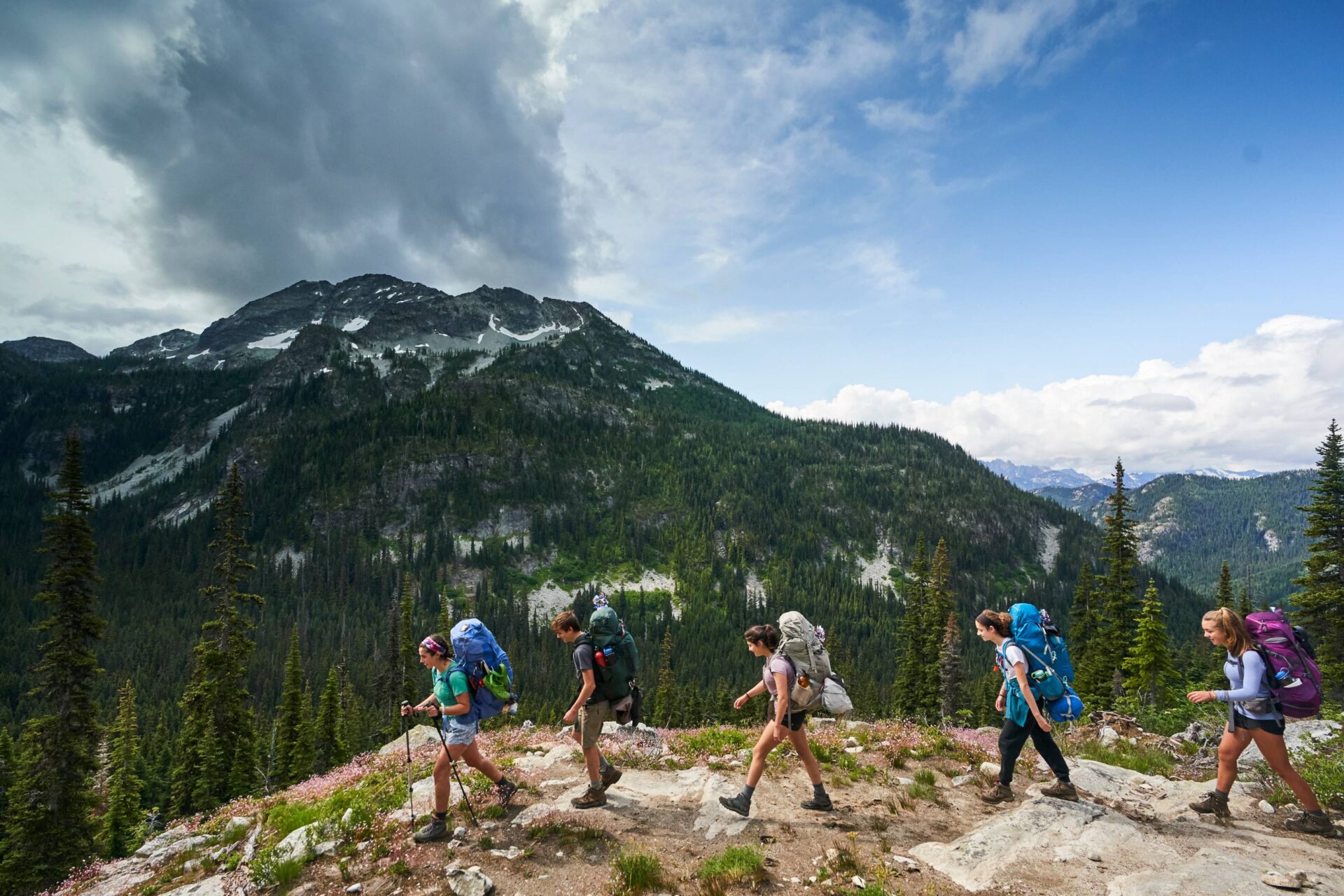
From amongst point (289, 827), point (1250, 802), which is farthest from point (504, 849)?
point (1250, 802)

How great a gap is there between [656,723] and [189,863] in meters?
55.4

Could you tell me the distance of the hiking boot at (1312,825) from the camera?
7930 millimetres

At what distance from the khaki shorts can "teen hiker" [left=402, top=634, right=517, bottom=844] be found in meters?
1.66

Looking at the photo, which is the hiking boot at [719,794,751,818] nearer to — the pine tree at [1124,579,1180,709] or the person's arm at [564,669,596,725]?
the person's arm at [564,669,596,725]

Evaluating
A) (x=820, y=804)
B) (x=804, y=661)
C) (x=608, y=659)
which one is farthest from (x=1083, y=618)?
(x=608, y=659)

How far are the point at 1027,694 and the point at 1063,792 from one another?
1823mm

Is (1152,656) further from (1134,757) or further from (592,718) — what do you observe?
(592,718)

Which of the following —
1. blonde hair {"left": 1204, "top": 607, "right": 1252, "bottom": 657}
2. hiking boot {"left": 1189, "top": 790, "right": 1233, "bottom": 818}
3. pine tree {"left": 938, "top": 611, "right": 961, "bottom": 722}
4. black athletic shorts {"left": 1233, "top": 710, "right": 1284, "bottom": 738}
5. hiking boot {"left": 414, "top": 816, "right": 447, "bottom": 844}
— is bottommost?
pine tree {"left": 938, "top": 611, "right": 961, "bottom": 722}

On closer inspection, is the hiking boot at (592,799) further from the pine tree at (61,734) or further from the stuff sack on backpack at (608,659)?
the pine tree at (61,734)

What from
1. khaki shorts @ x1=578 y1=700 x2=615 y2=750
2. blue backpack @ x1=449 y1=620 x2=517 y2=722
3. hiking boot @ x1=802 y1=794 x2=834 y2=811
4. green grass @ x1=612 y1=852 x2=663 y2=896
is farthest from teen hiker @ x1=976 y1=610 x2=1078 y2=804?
blue backpack @ x1=449 y1=620 x2=517 y2=722

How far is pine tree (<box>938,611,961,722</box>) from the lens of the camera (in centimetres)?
4200

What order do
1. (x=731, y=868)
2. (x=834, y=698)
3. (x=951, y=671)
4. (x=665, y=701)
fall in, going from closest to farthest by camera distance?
(x=731, y=868) → (x=834, y=698) → (x=951, y=671) → (x=665, y=701)

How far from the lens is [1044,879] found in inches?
266

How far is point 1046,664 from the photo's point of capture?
8469 millimetres
